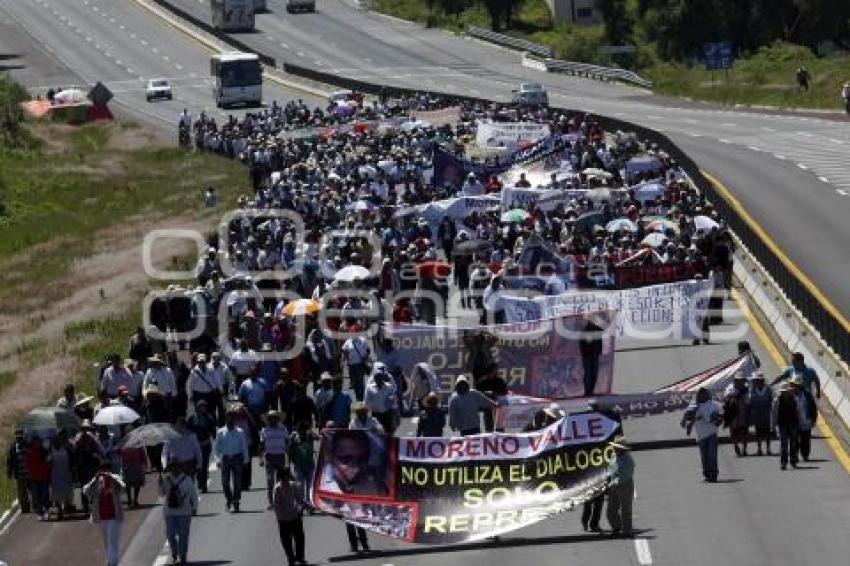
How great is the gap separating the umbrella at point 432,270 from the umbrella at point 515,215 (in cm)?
520

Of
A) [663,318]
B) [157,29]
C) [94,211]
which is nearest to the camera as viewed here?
[663,318]

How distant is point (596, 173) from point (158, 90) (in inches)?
2692

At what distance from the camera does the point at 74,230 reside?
80438 mm

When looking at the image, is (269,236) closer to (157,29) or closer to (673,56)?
(673,56)

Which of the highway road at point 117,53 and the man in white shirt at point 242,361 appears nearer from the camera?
the man in white shirt at point 242,361

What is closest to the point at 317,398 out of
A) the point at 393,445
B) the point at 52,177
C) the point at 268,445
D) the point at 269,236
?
the point at 268,445

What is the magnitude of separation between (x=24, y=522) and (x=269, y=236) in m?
16.2

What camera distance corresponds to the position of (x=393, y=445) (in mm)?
26297

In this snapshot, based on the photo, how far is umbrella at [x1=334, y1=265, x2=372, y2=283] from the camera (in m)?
39.3

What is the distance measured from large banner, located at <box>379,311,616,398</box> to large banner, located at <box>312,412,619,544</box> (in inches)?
293

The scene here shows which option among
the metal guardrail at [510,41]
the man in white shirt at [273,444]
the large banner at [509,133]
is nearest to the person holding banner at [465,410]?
the man in white shirt at [273,444]

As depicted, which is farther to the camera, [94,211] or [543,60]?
[543,60]

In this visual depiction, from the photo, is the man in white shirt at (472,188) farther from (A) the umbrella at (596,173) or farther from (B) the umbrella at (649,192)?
(B) the umbrella at (649,192)

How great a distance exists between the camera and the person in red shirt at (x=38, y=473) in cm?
3077
